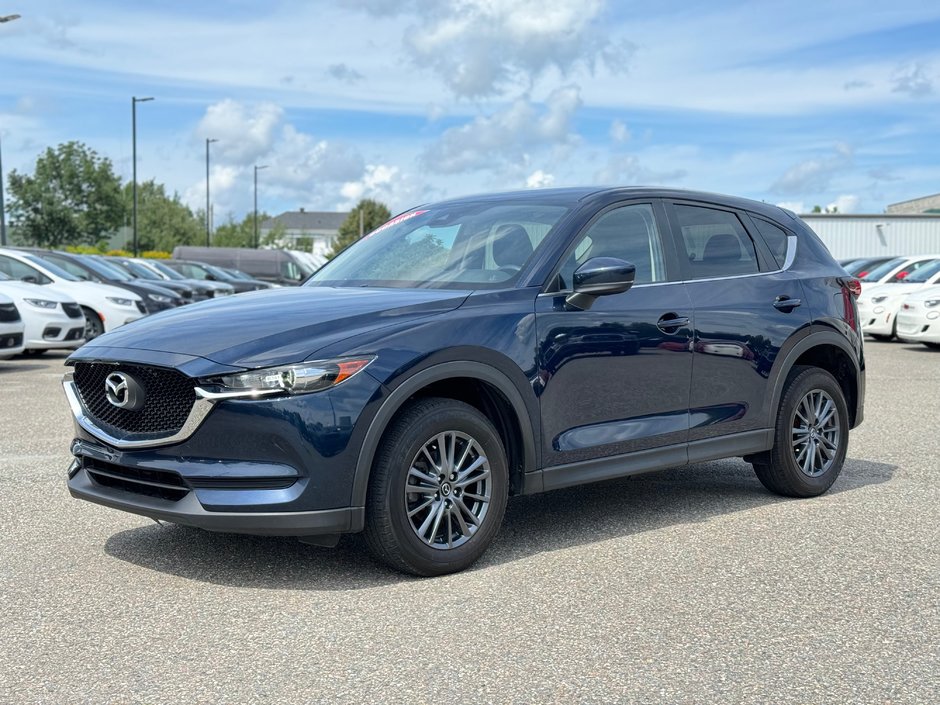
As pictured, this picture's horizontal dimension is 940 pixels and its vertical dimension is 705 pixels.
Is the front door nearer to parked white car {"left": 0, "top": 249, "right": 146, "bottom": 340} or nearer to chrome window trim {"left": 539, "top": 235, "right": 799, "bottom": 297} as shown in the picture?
chrome window trim {"left": 539, "top": 235, "right": 799, "bottom": 297}

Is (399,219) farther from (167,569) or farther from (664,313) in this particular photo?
(167,569)

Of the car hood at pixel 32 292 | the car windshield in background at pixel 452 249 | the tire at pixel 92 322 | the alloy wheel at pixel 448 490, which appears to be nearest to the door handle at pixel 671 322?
the car windshield in background at pixel 452 249

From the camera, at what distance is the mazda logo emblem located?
4.83m

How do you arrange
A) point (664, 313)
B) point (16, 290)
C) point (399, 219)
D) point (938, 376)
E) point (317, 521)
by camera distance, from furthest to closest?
point (16, 290), point (938, 376), point (399, 219), point (664, 313), point (317, 521)

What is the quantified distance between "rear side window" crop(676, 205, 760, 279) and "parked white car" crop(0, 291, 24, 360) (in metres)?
10.3

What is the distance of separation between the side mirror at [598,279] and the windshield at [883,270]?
18343 mm

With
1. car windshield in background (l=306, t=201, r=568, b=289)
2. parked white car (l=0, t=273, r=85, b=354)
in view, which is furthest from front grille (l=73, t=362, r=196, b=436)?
parked white car (l=0, t=273, r=85, b=354)

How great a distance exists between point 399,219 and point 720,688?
3.63 meters

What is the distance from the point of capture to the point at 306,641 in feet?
13.8

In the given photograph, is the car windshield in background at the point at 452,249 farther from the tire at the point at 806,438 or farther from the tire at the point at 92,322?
the tire at the point at 92,322

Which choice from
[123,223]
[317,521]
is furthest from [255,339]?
[123,223]

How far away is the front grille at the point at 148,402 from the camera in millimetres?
4703

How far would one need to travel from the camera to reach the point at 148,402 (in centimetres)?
482

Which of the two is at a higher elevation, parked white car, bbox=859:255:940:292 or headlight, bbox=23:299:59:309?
parked white car, bbox=859:255:940:292
